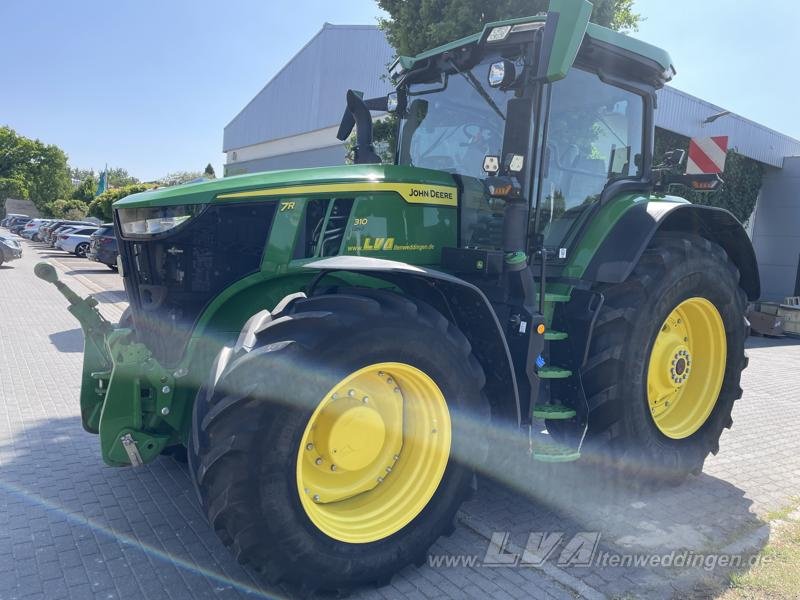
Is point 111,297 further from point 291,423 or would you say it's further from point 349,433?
point 291,423

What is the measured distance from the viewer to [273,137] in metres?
32.5

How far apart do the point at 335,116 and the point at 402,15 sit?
18.9 meters

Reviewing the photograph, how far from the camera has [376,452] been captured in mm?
2926

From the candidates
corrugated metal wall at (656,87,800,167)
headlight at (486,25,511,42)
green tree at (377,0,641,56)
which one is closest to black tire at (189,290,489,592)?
headlight at (486,25,511,42)

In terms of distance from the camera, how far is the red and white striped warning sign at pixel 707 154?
27.4 feet

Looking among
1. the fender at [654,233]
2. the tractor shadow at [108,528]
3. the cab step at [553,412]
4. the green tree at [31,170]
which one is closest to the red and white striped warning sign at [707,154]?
the fender at [654,233]

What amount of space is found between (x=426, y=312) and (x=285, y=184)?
40.0 inches

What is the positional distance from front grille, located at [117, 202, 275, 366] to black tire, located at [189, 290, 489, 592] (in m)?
0.59

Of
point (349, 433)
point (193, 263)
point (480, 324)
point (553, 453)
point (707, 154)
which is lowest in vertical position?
point (553, 453)

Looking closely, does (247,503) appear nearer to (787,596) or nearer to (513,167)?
(513,167)

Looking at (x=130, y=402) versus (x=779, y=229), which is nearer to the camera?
(x=130, y=402)

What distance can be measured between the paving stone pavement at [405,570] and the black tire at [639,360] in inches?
10.0

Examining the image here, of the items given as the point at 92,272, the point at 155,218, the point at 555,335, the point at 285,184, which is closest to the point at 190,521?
the point at 155,218

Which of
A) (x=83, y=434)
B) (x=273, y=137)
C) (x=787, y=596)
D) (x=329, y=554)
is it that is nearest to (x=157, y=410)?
(x=329, y=554)
